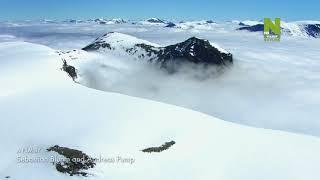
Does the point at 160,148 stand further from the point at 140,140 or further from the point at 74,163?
the point at 74,163

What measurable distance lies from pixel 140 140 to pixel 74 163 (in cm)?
800

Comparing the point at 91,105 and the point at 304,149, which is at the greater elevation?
the point at 91,105

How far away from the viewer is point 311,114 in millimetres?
181625

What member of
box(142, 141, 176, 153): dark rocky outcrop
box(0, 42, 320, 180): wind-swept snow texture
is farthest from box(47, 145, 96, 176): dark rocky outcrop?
box(142, 141, 176, 153): dark rocky outcrop

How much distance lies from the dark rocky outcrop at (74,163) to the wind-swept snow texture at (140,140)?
0.63 meters

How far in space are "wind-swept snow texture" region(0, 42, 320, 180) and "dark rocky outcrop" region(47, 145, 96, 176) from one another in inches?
24.9

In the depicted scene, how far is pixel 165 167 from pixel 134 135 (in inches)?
238

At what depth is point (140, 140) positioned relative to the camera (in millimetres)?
44594

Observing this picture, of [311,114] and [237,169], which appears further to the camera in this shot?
[311,114]

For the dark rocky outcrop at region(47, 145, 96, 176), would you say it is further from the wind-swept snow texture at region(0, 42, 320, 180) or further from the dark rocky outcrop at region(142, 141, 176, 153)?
the dark rocky outcrop at region(142, 141, 176, 153)

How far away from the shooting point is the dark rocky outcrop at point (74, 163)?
38875mm

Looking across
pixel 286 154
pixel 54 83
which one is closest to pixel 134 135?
pixel 286 154

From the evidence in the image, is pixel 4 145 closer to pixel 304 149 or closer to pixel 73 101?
pixel 73 101

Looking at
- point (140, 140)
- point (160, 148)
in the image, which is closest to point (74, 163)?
point (140, 140)
